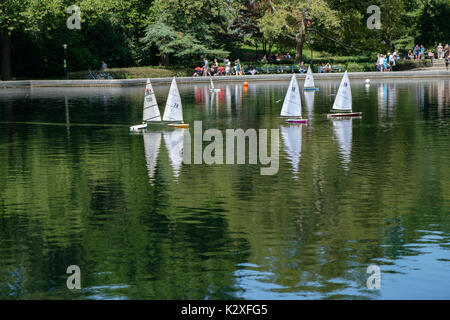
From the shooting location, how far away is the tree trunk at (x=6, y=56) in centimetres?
7369

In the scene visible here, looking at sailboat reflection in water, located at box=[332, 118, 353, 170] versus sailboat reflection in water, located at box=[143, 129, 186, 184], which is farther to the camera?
sailboat reflection in water, located at box=[332, 118, 353, 170]

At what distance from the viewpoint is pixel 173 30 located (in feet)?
273

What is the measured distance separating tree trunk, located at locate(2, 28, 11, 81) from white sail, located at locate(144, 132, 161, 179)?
140ft

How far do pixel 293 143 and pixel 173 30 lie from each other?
53.8m

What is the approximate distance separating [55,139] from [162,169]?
32.7ft

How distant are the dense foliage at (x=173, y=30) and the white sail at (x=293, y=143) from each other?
3976cm

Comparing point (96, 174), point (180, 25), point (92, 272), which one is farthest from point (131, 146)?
point (180, 25)

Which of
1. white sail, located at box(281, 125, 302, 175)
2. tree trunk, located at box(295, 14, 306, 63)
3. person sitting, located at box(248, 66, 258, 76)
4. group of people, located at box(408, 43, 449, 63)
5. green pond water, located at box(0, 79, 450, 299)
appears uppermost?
tree trunk, located at box(295, 14, 306, 63)

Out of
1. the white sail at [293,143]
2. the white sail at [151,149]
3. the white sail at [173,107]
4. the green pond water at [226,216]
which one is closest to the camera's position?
the green pond water at [226,216]

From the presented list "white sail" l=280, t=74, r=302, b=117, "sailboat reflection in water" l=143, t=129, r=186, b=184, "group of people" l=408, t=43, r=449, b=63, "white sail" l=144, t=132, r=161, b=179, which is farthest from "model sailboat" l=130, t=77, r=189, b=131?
"group of people" l=408, t=43, r=449, b=63

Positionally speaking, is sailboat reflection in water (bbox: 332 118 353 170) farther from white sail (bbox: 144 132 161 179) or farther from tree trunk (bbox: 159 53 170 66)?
tree trunk (bbox: 159 53 170 66)

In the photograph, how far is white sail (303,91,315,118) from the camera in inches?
1780

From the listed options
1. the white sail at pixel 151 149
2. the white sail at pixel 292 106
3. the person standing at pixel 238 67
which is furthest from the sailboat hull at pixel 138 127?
the person standing at pixel 238 67

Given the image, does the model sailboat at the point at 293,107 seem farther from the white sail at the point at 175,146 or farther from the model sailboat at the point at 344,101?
the white sail at the point at 175,146
